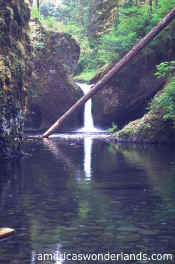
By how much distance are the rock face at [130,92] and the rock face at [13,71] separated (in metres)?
12.3

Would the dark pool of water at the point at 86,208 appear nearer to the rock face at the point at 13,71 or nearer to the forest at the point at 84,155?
the forest at the point at 84,155

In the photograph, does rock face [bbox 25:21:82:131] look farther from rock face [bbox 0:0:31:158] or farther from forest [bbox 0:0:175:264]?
rock face [bbox 0:0:31:158]

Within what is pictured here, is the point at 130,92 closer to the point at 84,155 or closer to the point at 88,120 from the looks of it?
the point at 88,120

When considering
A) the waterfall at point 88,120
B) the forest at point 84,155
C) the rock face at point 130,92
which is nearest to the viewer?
the forest at point 84,155

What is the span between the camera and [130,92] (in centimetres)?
3061

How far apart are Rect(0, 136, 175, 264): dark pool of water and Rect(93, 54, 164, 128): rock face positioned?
14.7 metres

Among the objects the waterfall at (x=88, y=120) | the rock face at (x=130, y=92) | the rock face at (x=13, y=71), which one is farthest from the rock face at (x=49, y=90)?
the rock face at (x=13, y=71)

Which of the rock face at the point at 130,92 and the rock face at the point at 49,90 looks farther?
the rock face at the point at 49,90

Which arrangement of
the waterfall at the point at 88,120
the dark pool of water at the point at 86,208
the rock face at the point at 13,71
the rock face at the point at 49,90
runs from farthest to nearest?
the waterfall at the point at 88,120 < the rock face at the point at 49,90 < the rock face at the point at 13,71 < the dark pool of water at the point at 86,208

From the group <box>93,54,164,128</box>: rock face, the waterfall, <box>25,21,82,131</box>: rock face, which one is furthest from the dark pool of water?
<box>25,21,82,131</box>: rock face

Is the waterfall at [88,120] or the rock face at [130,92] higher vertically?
the rock face at [130,92]

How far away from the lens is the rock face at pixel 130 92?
98.1ft

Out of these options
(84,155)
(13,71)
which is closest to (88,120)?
(84,155)

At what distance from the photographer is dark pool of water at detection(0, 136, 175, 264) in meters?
6.10
